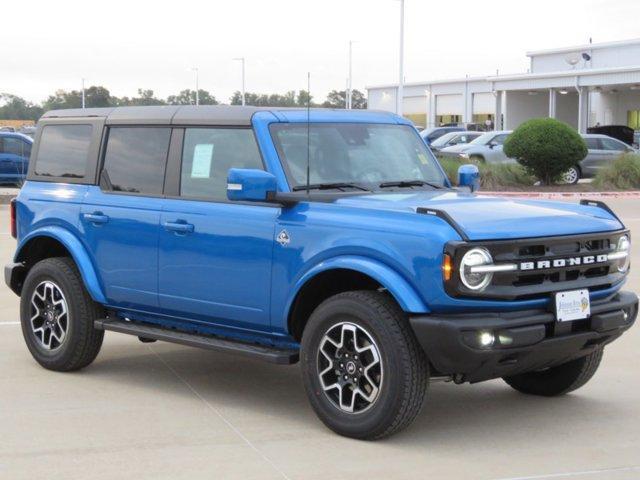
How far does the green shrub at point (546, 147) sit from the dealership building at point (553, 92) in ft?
74.1

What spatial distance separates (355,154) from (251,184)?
103cm

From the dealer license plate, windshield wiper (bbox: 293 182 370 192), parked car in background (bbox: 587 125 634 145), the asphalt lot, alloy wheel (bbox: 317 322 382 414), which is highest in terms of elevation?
parked car in background (bbox: 587 125 634 145)

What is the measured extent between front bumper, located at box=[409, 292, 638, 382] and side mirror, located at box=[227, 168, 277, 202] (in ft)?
4.07

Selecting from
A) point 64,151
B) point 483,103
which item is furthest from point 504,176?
point 483,103

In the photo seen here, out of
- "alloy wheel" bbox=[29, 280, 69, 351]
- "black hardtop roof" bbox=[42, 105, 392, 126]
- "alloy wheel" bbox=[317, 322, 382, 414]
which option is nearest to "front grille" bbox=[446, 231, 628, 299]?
"alloy wheel" bbox=[317, 322, 382, 414]

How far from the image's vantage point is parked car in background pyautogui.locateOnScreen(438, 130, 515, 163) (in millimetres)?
34281

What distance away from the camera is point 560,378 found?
24.5 feet

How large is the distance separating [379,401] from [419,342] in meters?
0.40

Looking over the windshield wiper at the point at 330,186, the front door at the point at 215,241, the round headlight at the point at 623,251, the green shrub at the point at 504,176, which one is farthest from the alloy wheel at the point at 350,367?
the green shrub at the point at 504,176

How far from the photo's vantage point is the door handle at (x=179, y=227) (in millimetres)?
7293

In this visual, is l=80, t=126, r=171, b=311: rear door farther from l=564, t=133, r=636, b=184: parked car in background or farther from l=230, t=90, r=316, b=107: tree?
l=564, t=133, r=636, b=184: parked car in background

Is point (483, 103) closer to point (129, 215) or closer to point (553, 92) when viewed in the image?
point (553, 92)

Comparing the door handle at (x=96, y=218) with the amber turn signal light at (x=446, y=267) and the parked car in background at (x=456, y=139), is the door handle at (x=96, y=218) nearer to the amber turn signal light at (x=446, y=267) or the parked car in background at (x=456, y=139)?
the amber turn signal light at (x=446, y=267)

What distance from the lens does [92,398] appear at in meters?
7.44
